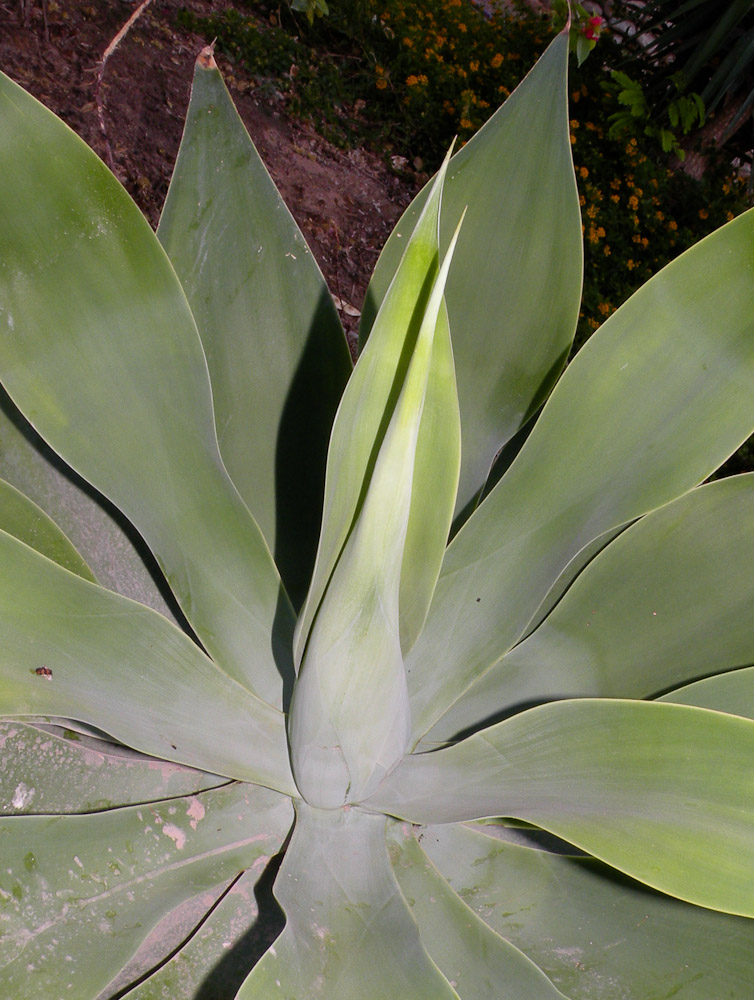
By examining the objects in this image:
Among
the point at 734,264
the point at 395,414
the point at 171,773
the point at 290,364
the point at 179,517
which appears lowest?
the point at 171,773

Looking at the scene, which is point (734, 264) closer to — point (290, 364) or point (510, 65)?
point (290, 364)

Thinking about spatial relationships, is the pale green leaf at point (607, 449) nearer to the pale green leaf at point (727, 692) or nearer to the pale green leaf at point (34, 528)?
the pale green leaf at point (727, 692)

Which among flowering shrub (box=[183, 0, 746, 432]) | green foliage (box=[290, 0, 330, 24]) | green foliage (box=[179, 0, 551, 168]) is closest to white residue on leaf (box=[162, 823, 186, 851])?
flowering shrub (box=[183, 0, 746, 432])

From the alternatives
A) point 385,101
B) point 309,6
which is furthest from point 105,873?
point 385,101

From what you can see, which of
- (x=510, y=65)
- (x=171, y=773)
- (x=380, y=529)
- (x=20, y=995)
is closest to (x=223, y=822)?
(x=171, y=773)

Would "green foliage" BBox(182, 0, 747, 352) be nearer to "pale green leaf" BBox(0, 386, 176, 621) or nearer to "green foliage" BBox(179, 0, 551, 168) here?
"green foliage" BBox(179, 0, 551, 168)

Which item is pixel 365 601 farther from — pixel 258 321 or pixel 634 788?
pixel 258 321
